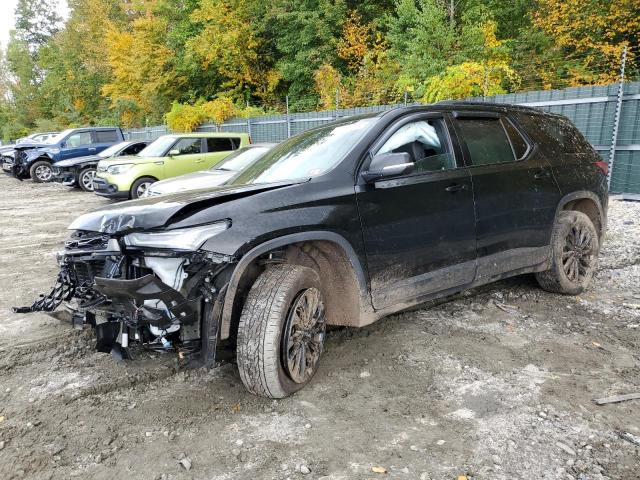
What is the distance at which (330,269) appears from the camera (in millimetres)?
3316

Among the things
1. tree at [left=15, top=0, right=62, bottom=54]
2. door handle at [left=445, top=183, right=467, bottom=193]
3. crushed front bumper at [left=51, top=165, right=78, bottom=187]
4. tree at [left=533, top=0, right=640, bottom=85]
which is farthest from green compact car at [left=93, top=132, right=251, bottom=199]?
tree at [left=15, top=0, right=62, bottom=54]

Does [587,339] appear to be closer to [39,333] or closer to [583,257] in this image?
[583,257]

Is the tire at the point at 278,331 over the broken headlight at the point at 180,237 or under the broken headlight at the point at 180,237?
under

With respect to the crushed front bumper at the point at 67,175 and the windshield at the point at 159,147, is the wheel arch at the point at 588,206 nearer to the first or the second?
the windshield at the point at 159,147

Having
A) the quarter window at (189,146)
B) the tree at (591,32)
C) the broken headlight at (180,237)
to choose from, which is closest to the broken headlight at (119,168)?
the quarter window at (189,146)

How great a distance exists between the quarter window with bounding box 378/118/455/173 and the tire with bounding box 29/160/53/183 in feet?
59.6

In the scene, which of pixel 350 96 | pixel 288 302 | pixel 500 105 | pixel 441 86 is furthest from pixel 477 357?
pixel 350 96

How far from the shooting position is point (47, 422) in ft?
9.25

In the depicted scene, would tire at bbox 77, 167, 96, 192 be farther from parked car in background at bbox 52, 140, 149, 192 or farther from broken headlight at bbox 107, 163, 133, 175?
broken headlight at bbox 107, 163, 133, 175

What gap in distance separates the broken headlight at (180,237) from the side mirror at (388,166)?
1.05 meters

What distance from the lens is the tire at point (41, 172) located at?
1808 cm

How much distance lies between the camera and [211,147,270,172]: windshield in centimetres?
928

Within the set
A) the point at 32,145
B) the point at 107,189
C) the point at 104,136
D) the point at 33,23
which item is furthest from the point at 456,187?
the point at 33,23

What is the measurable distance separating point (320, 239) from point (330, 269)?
37 cm
